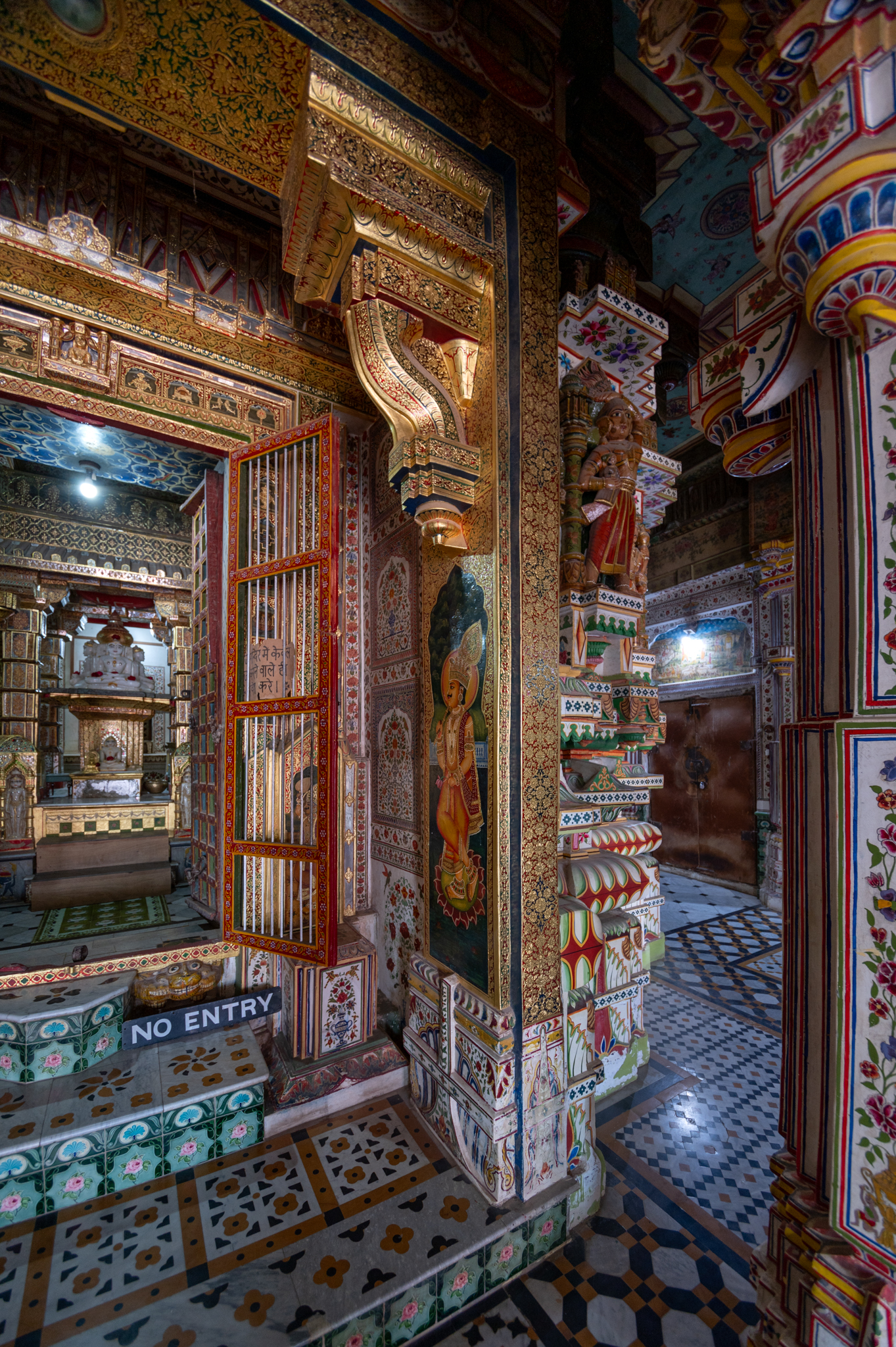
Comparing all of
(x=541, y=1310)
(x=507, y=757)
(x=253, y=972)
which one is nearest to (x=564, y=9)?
(x=507, y=757)

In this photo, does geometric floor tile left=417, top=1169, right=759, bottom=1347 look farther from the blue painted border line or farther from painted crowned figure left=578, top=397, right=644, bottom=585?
painted crowned figure left=578, top=397, right=644, bottom=585

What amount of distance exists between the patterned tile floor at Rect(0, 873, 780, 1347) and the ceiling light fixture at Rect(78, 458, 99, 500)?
13.9 ft

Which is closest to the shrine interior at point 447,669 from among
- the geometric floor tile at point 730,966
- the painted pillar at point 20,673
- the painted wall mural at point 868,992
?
the painted wall mural at point 868,992

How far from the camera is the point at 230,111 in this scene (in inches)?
84.4

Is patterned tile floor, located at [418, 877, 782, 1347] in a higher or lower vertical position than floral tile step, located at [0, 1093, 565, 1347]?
lower

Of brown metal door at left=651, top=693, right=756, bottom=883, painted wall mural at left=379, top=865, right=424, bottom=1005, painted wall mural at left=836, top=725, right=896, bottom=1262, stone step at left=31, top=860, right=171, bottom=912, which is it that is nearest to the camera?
painted wall mural at left=836, top=725, right=896, bottom=1262

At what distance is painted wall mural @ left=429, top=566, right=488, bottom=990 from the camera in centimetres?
220

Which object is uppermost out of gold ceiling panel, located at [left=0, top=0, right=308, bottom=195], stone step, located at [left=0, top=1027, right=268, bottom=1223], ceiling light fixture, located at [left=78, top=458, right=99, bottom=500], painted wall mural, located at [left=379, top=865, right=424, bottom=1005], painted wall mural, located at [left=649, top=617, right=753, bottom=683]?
gold ceiling panel, located at [left=0, top=0, right=308, bottom=195]

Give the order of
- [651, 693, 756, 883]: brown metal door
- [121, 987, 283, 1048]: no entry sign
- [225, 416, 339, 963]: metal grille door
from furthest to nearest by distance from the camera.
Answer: [651, 693, 756, 883]: brown metal door < [225, 416, 339, 963]: metal grille door < [121, 987, 283, 1048]: no entry sign

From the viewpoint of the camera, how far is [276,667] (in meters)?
2.96

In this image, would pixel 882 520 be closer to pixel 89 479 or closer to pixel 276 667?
pixel 276 667

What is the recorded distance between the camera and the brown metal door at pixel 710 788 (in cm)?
704

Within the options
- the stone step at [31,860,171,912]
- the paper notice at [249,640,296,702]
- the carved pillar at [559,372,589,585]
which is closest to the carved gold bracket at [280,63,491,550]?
the carved pillar at [559,372,589,585]

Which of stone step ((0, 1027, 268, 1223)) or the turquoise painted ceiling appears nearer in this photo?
stone step ((0, 1027, 268, 1223))
